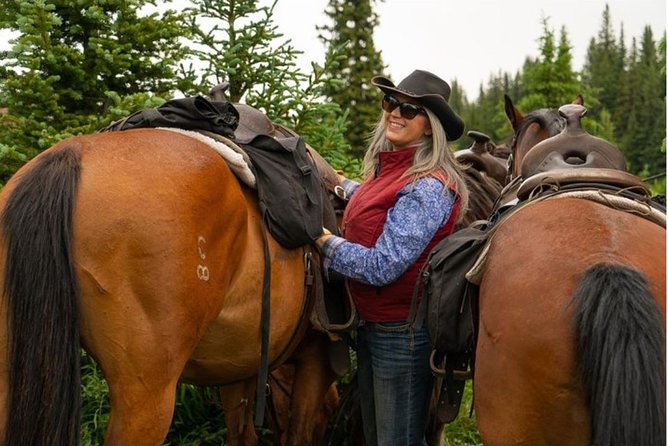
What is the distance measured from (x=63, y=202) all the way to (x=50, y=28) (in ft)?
8.45

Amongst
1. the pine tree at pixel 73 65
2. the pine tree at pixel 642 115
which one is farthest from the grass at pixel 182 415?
Result: the pine tree at pixel 642 115

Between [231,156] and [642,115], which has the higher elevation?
[231,156]

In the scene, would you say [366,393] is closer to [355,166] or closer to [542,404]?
[542,404]

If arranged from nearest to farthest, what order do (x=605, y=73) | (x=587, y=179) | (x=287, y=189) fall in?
(x=587, y=179) < (x=287, y=189) < (x=605, y=73)

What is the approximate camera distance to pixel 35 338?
2.29 metres

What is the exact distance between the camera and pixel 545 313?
2111 millimetres

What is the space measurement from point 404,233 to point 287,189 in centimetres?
54

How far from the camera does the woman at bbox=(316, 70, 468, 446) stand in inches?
121

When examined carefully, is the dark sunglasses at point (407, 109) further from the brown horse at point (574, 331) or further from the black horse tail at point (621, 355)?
the black horse tail at point (621, 355)

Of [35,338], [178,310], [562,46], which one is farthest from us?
[562,46]

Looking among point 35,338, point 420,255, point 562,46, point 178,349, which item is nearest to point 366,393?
point 420,255

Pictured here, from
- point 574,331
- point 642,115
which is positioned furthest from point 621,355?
point 642,115

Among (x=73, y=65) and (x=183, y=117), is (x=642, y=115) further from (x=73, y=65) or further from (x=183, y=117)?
(x=183, y=117)

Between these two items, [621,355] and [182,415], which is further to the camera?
[182,415]
